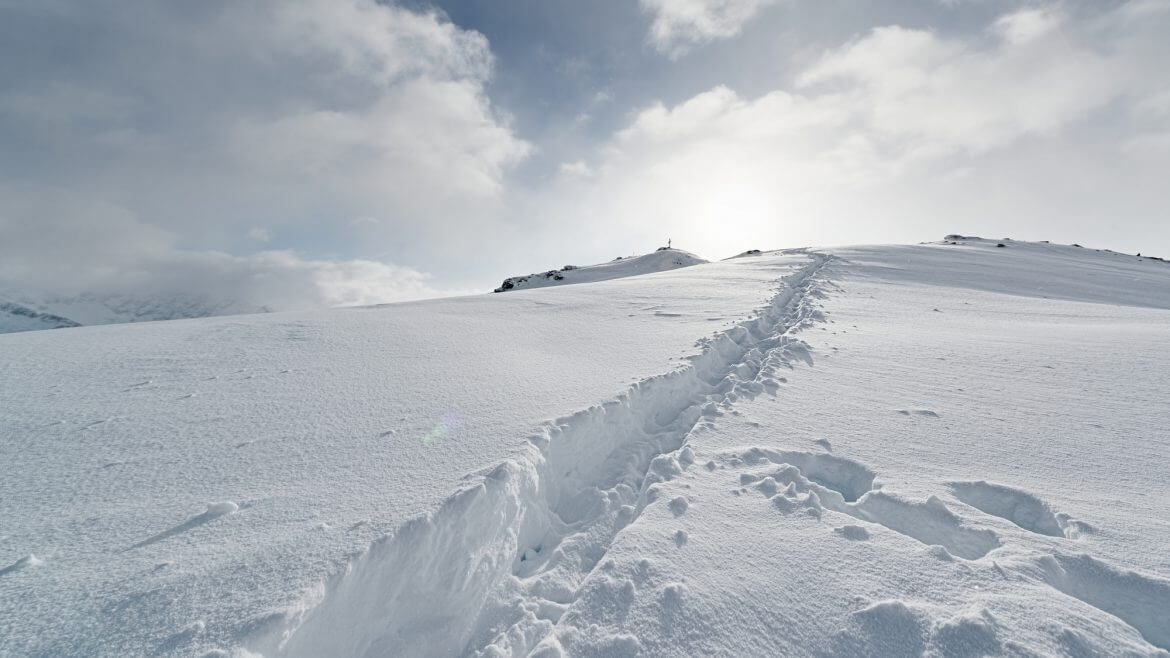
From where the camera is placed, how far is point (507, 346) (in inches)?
277

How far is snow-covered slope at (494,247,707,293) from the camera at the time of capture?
3319 centimetres

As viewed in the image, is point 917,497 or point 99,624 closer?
point 99,624

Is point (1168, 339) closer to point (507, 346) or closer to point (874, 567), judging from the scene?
point (874, 567)

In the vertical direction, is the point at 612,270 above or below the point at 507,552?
above

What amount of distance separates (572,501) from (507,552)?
0.80m

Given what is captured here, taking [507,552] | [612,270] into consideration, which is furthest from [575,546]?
[612,270]

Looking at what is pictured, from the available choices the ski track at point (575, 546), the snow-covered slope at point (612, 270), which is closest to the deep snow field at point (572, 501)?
the ski track at point (575, 546)

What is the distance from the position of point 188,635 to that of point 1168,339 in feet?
39.5

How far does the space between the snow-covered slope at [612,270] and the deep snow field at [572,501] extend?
26.7m

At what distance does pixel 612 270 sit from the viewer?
3588 cm

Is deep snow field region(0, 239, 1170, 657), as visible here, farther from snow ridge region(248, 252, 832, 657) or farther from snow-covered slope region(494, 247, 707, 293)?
snow-covered slope region(494, 247, 707, 293)

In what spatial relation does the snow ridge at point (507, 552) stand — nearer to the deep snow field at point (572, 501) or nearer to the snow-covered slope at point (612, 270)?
the deep snow field at point (572, 501)

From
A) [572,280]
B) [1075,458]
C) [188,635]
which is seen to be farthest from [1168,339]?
[572,280]

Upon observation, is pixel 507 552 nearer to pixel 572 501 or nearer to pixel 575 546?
pixel 575 546
